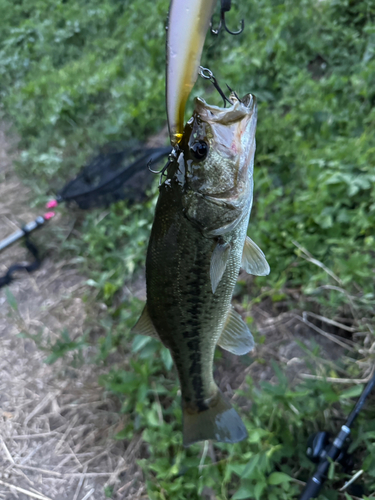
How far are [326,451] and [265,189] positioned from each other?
1993mm

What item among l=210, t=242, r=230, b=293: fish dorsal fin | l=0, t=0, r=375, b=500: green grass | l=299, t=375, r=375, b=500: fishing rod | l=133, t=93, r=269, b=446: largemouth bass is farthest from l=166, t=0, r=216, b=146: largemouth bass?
l=299, t=375, r=375, b=500: fishing rod

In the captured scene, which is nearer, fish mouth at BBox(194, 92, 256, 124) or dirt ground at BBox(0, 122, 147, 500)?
fish mouth at BBox(194, 92, 256, 124)

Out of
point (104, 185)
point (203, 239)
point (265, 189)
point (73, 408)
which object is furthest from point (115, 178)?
point (203, 239)

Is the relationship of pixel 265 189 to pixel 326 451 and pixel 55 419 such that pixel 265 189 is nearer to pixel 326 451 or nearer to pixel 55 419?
pixel 326 451

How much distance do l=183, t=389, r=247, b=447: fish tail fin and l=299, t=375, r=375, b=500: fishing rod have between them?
45 cm

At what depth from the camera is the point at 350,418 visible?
1866 millimetres

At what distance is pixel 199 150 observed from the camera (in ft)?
4.14

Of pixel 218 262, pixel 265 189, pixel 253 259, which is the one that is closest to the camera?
pixel 218 262

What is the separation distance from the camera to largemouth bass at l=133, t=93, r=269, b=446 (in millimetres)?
1238

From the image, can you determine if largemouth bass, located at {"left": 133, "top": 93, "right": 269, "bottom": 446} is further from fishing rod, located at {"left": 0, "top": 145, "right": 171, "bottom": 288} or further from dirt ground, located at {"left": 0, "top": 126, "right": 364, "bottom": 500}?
fishing rod, located at {"left": 0, "top": 145, "right": 171, "bottom": 288}

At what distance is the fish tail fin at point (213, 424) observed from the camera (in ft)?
5.79

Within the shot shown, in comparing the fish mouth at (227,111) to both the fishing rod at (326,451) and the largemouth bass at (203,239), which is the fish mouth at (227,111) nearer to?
the largemouth bass at (203,239)

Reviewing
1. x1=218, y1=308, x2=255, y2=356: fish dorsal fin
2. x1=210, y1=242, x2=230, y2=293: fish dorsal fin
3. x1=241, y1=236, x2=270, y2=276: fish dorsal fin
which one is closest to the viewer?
x1=210, y1=242, x2=230, y2=293: fish dorsal fin

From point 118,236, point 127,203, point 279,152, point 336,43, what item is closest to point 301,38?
point 336,43
